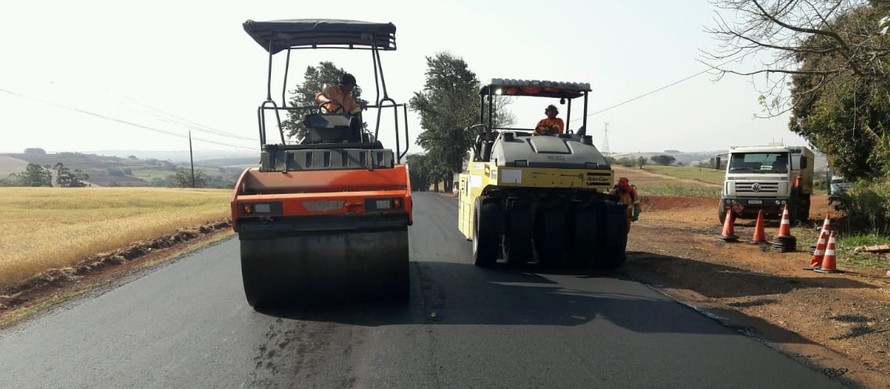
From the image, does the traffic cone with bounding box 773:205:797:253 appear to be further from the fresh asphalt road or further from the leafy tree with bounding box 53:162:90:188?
the leafy tree with bounding box 53:162:90:188

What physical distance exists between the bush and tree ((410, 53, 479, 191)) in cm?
3028

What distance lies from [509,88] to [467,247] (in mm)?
3029

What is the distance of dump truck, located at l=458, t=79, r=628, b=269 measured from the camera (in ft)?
29.2

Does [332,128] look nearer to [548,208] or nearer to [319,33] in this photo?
[319,33]

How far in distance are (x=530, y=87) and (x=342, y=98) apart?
343cm

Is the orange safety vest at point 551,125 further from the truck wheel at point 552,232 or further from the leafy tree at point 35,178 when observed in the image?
the leafy tree at point 35,178

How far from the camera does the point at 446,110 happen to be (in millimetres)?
49781

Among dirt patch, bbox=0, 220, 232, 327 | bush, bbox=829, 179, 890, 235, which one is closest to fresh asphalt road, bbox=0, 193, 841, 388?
dirt patch, bbox=0, 220, 232, 327

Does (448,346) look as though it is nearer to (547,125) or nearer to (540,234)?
(540,234)

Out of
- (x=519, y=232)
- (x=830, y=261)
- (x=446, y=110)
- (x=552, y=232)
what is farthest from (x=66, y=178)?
(x=830, y=261)

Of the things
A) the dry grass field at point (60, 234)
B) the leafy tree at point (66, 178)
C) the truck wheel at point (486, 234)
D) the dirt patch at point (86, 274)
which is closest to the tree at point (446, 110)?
the dry grass field at point (60, 234)

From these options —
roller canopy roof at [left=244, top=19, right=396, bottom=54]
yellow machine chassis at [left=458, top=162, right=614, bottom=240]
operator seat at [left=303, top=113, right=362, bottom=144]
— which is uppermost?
roller canopy roof at [left=244, top=19, right=396, bottom=54]

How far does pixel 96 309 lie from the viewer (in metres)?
7.21

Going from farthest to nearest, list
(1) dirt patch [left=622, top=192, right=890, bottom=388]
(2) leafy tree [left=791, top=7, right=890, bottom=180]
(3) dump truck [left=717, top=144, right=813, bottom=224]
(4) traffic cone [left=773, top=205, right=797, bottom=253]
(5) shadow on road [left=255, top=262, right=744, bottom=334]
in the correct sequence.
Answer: (3) dump truck [left=717, top=144, right=813, bottom=224], (4) traffic cone [left=773, top=205, right=797, bottom=253], (2) leafy tree [left=791, top=7, right=890, bottom=180], (5) shadow on road [left=255, top=262, right=744, bottom=334], (1) dirt patch [left=622, top=192, right=890, bottom=388]
